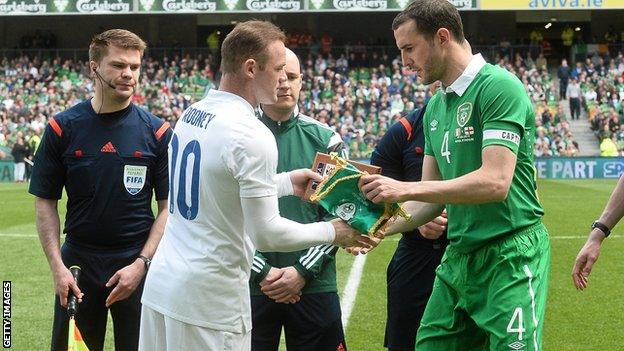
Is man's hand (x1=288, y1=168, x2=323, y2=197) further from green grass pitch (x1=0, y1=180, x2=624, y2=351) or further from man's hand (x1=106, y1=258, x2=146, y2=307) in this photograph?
green grass pitch (x1=0, y1=180, x2=624, y2=351)

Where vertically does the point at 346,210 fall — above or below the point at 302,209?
above

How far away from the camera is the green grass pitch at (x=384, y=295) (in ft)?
29.6

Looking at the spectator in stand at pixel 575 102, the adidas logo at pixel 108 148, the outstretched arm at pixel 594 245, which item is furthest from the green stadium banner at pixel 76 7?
the outstretched arm at pixel 594 245

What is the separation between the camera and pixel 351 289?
1149 centimetres

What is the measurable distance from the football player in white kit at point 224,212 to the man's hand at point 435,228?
1502 mm

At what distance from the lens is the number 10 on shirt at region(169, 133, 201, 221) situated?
3980 millimetres

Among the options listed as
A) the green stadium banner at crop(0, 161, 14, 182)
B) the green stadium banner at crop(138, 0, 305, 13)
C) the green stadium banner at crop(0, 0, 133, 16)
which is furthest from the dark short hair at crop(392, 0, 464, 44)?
the green stadium banner at crop(0, 0, 133, 16)

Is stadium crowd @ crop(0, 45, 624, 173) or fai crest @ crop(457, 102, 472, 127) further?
stadium crowd @ crop(0, 45, 624, 173)

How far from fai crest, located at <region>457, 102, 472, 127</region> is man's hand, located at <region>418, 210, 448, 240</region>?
1.13m

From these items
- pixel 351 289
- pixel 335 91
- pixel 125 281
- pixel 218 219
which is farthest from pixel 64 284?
pixel 335 91

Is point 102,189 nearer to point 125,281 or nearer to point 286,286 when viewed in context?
point 125,281

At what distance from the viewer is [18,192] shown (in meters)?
28.4

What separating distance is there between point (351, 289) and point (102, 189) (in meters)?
6.33

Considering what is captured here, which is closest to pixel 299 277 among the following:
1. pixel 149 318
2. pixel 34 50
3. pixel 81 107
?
pixel 149 318
